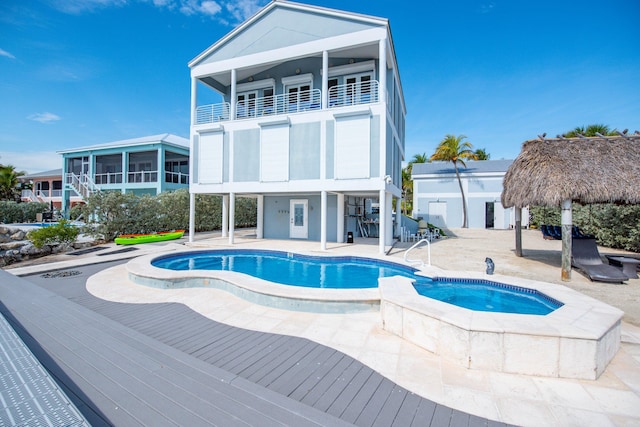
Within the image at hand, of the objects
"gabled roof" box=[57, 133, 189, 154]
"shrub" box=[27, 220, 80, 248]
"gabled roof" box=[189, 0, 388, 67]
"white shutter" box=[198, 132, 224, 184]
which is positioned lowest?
"shrub" box=[27, 220, 80, 248]

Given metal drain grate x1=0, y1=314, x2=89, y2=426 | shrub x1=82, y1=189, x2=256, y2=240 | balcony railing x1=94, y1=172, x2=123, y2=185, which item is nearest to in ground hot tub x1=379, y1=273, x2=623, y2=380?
metal drain grate x1=0, y1=314, x2=89, y2=426

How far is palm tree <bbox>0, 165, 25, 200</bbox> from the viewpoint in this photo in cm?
2678

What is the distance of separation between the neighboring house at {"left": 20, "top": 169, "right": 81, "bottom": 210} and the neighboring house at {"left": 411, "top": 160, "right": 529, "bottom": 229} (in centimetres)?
3651

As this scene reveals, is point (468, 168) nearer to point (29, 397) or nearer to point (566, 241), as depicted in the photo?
point (566, 241)

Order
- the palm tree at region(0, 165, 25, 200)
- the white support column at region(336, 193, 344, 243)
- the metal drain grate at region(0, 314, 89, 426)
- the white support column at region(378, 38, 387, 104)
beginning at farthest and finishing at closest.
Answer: the palm tree at region(0, 165, 25, 200), the white support column at region(336, 193, 344, 243), the white support column at region(378, 38, 387, 104), the metal drain grate at region(0, 314, 89, 426)

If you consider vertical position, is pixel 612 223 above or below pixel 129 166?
below

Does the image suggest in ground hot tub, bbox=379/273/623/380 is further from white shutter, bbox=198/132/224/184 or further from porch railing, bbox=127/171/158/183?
porch railing, bbox=127/171/158/183

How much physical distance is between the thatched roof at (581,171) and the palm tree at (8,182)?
41284mm

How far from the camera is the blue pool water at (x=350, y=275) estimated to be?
A: 5.31 meters

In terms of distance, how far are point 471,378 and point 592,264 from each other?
24.5 ft

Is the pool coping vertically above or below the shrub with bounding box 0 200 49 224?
below

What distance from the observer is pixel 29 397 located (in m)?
2.14

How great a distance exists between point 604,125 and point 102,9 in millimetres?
29801

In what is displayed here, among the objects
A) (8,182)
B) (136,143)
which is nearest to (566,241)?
(136,143)
